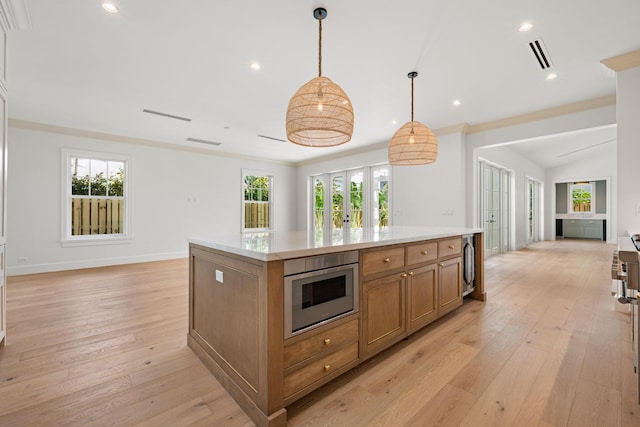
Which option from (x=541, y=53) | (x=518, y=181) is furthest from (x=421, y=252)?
(x=518, y=181)

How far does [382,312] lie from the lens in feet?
6.60

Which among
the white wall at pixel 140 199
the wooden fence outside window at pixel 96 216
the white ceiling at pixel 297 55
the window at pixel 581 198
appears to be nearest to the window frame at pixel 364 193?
the white wall at pixel 140 199

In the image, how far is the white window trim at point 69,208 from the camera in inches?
205

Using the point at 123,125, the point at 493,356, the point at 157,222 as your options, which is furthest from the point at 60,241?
the point at 493,356

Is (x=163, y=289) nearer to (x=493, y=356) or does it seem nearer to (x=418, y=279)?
(x=418, y=279)

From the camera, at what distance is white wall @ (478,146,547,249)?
7.13m

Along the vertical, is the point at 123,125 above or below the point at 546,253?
above

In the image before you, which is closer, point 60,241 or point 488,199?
point 60,241

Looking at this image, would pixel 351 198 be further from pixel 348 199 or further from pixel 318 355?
pixel 318 355

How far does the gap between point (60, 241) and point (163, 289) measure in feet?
9.35

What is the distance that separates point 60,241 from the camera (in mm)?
5168

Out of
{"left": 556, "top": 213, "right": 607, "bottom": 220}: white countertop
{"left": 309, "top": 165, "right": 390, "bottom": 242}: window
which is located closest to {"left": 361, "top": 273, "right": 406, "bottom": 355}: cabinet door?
{"left": 309, "top": 165, "right": 390, "bottom": 242}: window

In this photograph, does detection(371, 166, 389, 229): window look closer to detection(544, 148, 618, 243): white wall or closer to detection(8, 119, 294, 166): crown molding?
detection(8, 119, 294, 166): crown molding

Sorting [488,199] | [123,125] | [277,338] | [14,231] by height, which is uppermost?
[123,125]
